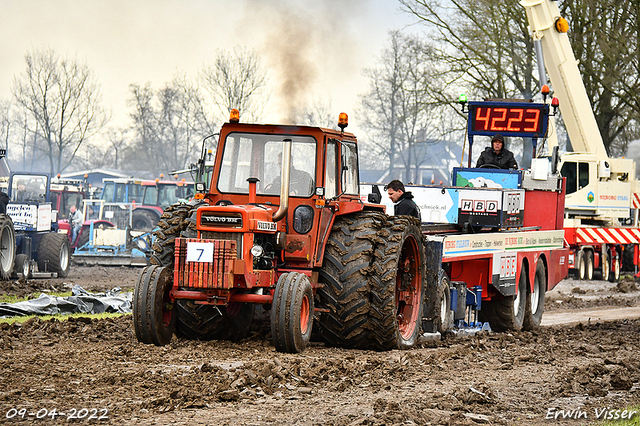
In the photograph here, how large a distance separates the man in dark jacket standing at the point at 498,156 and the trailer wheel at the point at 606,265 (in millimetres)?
10905

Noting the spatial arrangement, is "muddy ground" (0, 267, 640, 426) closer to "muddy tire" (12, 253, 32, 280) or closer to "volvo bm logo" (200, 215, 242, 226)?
"volvo bm logo" (200, 215, 242, 226)

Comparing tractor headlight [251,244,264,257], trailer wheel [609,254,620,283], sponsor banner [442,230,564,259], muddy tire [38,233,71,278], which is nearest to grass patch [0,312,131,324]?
tractor headlight [251,244,264,257]

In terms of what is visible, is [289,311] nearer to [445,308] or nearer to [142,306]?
[142,306]

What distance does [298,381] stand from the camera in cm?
768

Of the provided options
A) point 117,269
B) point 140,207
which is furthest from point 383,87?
point 117,269

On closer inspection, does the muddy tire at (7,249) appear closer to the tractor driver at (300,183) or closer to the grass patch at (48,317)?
the grass patch at (48,317)

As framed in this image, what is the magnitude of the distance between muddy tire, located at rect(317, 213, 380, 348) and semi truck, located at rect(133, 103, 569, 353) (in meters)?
0.01

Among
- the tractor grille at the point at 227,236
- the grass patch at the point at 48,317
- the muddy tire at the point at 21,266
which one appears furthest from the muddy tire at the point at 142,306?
the muddy tire at the point at 21,266

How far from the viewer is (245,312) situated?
10656 millimetres

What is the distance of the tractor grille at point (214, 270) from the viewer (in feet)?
29.4

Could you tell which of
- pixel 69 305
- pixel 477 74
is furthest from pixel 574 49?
pixel 69 305

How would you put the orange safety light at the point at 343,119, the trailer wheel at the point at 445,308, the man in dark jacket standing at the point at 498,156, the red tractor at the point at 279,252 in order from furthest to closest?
the man in dark jacket standing at the point at 498,156, the trailer wheel at the point at 445,308, the orange safety light at the point at 343,119, the red tractor at the point at 279,252

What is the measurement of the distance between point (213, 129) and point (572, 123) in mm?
22092

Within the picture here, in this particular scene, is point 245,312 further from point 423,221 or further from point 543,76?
point 543,76
